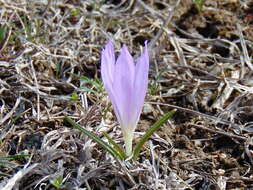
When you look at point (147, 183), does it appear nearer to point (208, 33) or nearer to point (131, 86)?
point (131, 86)

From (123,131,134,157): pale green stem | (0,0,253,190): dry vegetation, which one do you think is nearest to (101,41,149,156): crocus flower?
(123,131,134,157): pale green stem

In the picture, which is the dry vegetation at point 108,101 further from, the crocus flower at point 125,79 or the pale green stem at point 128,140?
the crocus flower at point 125,79

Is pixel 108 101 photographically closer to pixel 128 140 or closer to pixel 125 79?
pixel 128 140

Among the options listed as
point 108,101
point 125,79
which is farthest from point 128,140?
point 108,101

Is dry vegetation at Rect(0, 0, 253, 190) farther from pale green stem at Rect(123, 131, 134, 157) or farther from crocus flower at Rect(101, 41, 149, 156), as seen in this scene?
crocus flower at Rect(101, 41, 149, 156)

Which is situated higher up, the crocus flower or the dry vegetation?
the crocus flower

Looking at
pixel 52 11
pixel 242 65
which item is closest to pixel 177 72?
pixel 242 65

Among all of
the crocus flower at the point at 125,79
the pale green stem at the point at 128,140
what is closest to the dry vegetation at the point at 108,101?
the pale green stem at the point at 128,140
